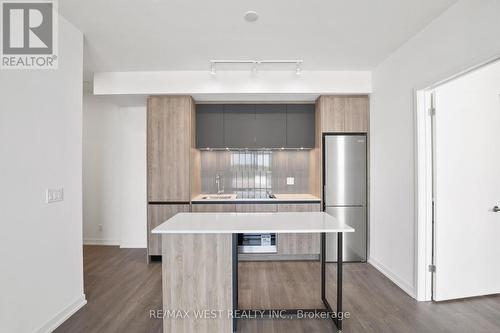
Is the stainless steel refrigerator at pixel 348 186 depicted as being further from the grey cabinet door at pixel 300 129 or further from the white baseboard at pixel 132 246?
the white baseboard at pixel 132 246

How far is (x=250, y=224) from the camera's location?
2.02 m

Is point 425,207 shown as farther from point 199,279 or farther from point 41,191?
point 41,191

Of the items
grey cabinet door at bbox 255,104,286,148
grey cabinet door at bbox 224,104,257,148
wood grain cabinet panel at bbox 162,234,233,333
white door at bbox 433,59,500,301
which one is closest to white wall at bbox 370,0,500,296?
white door at bbox 433,59,500,301

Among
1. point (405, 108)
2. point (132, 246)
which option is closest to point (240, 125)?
point (405, 108)

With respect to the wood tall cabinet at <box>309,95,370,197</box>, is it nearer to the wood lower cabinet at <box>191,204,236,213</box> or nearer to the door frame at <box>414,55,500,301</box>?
the door frame at <box>414,55,500,301</box>

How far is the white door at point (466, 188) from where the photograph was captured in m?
2.50

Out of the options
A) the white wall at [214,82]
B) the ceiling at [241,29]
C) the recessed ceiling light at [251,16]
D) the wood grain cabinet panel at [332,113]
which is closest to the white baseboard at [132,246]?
the white wall at [214,82]

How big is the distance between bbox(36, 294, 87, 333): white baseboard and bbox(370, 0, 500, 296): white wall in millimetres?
3416

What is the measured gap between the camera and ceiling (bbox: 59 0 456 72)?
7.02ft

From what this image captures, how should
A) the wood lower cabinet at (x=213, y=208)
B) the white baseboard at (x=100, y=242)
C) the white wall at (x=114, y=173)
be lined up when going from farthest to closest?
the white baseboard at (x=100, y=242)
the white wall at (x=114, y=173)
the wood lower cabinet at (x=213, y=208)

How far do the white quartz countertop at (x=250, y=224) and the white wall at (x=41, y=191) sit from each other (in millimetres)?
993

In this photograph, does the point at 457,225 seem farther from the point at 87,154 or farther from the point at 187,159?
the point at 87,154

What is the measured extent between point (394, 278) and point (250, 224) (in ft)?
7.09

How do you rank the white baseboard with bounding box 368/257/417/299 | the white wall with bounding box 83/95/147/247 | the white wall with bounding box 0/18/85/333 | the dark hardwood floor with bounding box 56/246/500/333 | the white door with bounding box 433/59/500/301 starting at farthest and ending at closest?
the white wall with bounding box 83/95/147/247
the white baseboard with bounding box 368/257/417/299
the white door with bounding box 433/59/500/301
the dark hardwood floor with bounding box 56/246/500/333
the white wall with bounding box 0/18/85/333
